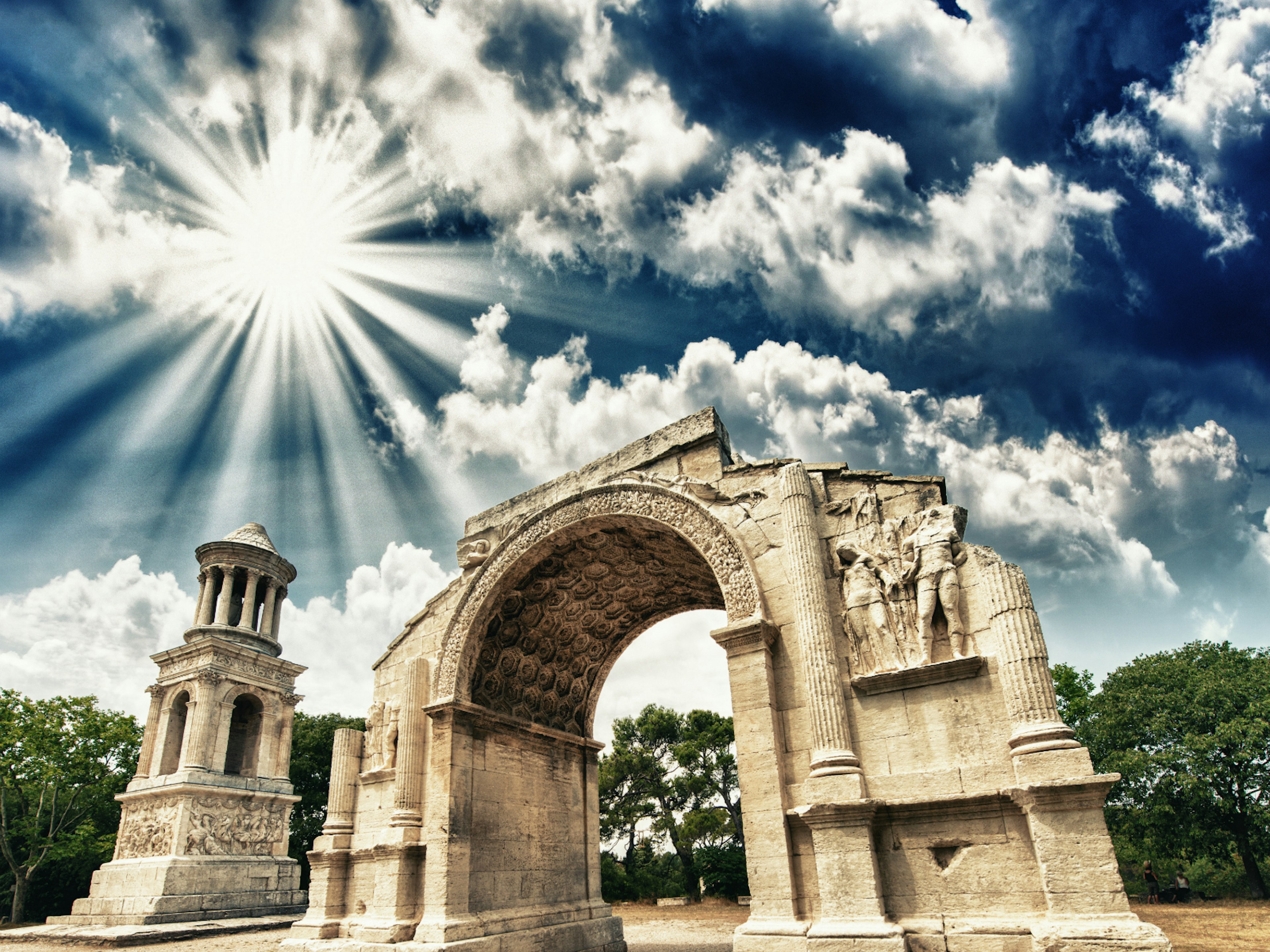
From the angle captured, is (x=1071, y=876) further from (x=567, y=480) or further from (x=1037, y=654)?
(x=567, y=480)

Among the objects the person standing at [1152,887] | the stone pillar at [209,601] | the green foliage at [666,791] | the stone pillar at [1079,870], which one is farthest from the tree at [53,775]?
the person standing at [1152,887]

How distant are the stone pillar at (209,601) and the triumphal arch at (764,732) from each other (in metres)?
14.8

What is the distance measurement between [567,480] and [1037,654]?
7430mm

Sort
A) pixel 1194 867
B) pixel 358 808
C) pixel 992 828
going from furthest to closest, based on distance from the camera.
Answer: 1. pixel 1194 867
2. pixel 358 808
3. pixel 992 828

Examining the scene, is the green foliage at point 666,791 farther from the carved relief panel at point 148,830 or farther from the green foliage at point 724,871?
the carved relief panel at point 148,830

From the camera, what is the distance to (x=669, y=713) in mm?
30438

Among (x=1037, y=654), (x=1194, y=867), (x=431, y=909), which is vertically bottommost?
(x=1194, y=867)

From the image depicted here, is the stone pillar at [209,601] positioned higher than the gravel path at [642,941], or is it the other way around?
the stone pillar at [209,601]

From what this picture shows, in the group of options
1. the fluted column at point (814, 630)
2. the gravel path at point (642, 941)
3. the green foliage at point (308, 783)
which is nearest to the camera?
the fluted column at point (814, 630)

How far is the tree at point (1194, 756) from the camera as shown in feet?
60.4

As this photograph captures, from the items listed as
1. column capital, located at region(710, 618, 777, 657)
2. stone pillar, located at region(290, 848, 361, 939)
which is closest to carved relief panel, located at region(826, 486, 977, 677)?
column capital, located at region(710, 618, 777, 657)

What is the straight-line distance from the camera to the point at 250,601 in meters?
24.8

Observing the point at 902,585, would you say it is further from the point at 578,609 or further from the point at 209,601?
the point at 209,601

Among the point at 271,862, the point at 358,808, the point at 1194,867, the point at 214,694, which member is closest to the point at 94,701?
the point at 214,694
